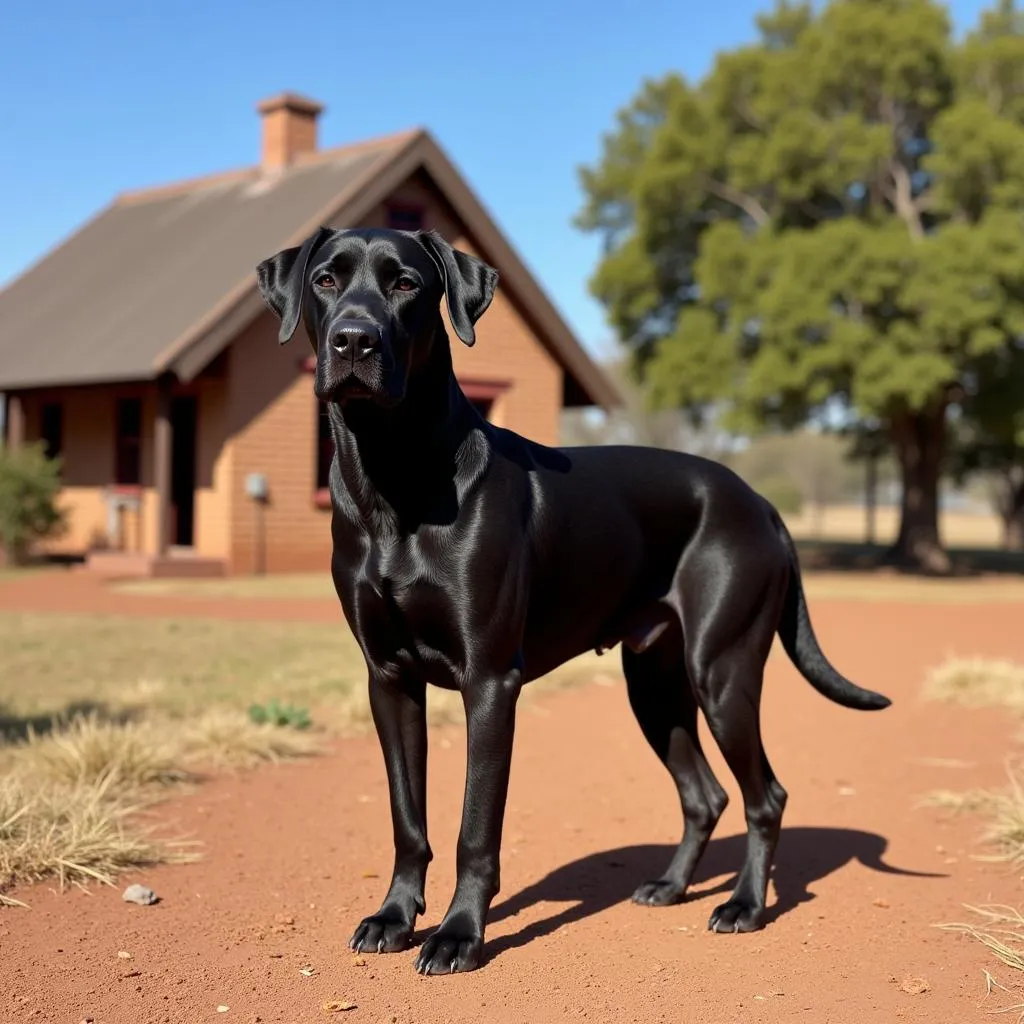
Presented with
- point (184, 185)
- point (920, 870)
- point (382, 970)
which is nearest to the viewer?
point (382, 970)

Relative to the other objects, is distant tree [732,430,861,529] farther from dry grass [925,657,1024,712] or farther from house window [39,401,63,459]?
dry grass [925,657,1024,712]

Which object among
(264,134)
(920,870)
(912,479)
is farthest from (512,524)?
(912,479)

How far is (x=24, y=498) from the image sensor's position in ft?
62.9

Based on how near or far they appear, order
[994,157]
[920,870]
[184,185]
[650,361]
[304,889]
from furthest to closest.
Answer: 1. [650,361]
2. [184,185]
3. [994,157]
4. [920,870]
5. [304,889]

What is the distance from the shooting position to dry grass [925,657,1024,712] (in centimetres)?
880

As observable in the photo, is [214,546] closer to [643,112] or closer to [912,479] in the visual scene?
[912,479]

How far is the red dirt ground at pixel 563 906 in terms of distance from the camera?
3.58 metres

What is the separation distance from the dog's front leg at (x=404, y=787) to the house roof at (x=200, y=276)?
43.9 feet

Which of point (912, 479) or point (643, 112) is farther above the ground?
point (643, 112)

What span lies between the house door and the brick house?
4 centimetres

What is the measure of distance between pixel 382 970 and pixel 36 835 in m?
1.75

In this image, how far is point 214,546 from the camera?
731 inches

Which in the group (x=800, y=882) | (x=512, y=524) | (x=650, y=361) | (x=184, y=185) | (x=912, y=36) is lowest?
(x=800, y=882)

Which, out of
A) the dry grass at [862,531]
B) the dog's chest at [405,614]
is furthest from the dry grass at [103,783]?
the dry grass at [862,531]
